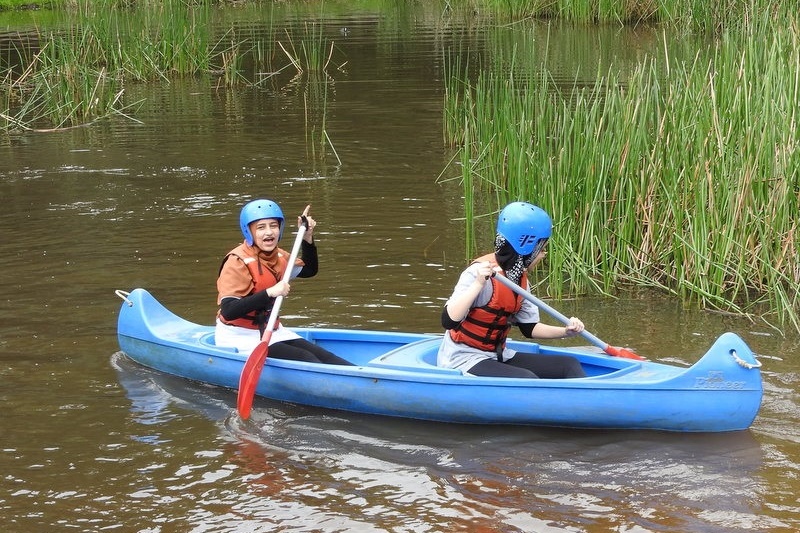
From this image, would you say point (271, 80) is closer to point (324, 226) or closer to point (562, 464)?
point (324, 226)

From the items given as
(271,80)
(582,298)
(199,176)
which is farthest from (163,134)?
(582,298)

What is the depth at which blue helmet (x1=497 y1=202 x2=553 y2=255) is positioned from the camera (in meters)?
5.35

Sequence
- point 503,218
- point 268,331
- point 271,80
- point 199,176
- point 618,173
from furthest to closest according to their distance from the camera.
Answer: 1. point 271,80
2. point 199,176
3. point 618,173
4. point 268,331
5. point 503,218

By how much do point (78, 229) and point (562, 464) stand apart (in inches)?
220

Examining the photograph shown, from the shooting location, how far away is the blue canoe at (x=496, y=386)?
5.21 m

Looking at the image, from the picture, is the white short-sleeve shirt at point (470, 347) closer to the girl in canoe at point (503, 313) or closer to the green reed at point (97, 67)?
the girl in canoe at point (503, 313)

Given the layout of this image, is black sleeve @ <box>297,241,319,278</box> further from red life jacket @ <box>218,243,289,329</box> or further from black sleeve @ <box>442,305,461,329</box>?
black sleeve @ <box>442,305,461,329</box>

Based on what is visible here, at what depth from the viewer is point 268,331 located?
594cm

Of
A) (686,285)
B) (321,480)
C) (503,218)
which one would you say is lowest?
(321,480)

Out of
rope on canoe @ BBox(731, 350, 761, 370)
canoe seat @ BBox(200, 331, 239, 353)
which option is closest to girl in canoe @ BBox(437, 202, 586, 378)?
rope on canoe @ BBox(731, 350, 761, 370)

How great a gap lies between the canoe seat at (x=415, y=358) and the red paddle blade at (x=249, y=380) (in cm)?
57

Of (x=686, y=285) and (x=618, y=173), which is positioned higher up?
(x=618, y=173)

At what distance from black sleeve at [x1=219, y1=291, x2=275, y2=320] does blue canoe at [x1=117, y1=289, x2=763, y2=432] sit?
0.23m

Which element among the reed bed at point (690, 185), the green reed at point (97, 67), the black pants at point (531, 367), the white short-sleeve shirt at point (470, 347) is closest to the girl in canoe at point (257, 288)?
the white short-sleeve shirt at point (470, 347)
